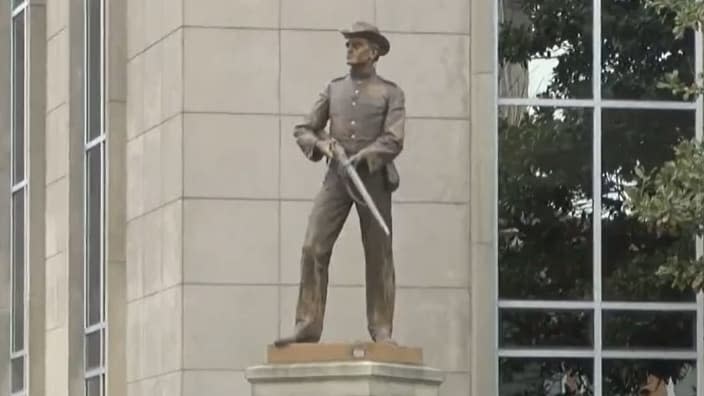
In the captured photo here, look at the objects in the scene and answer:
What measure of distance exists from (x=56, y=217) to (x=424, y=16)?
7367 millimetres

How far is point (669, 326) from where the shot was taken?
2623cm

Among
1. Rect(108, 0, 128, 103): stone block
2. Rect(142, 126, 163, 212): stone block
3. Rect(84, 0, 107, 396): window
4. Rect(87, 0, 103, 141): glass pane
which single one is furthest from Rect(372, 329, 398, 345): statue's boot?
Rect(87, 0, 103, 141): glass pane

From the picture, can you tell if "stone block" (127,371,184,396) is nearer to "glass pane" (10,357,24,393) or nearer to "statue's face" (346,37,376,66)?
"glass pane" (10,357,24,393)

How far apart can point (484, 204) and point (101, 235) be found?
574 centimetres

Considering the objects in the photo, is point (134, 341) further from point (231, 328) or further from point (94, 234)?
point (94, 234)

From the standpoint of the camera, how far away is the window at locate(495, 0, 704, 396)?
26047 millimetres

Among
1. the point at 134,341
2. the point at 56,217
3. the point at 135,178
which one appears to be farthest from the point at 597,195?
the point at 56,217

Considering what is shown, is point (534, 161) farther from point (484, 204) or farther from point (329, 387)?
point (329, 387)

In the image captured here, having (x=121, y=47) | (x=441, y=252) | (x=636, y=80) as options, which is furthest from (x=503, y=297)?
(x=121, y=47)

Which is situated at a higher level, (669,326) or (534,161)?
(534,161)

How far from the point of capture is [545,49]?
26.4m

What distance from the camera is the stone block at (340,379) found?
64.1ft

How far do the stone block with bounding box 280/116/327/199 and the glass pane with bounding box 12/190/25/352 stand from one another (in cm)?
820

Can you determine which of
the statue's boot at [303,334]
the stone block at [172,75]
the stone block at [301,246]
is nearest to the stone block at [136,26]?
the stone block at [172,75]
